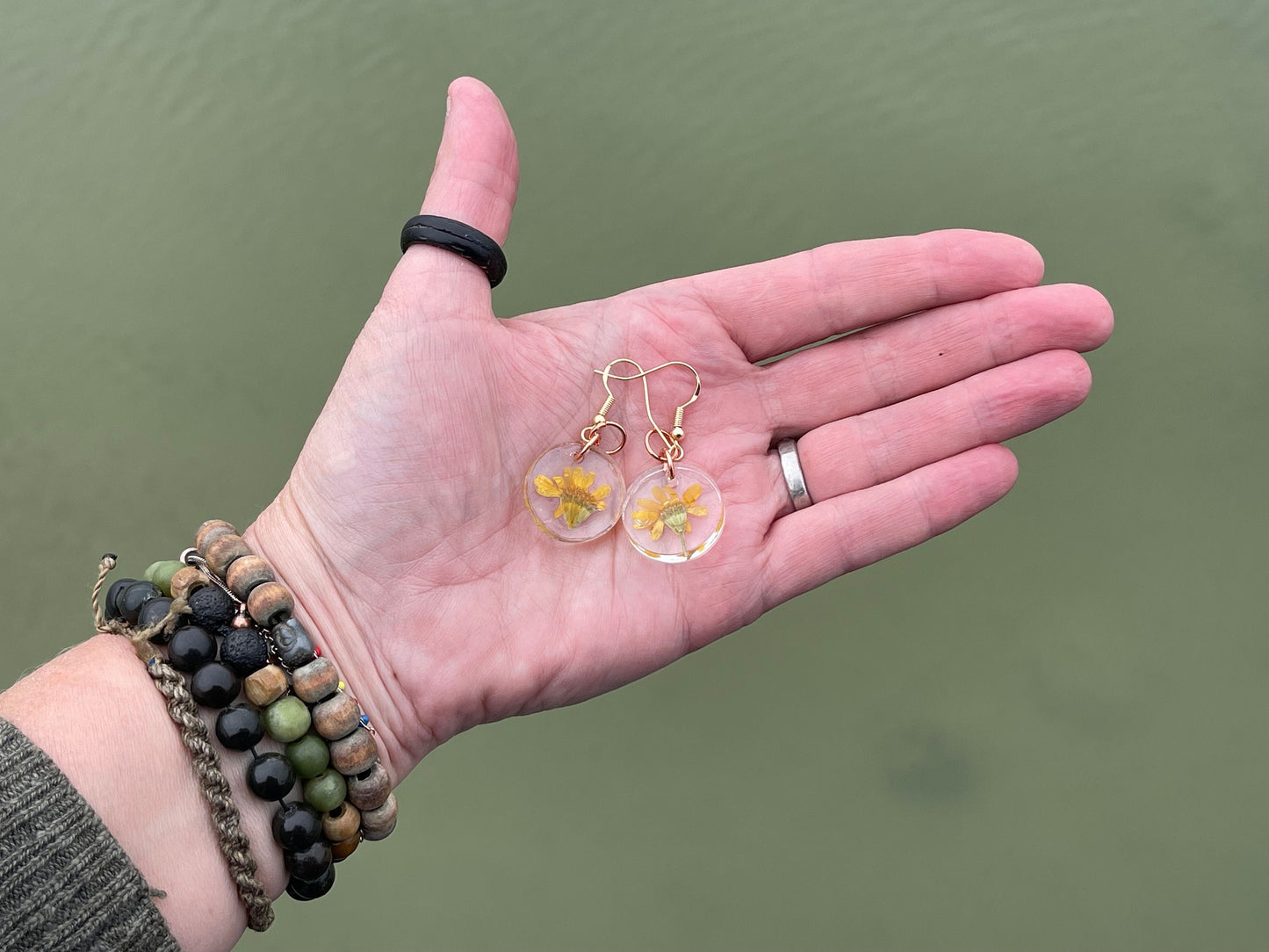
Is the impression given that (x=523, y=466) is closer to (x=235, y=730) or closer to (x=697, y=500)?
(x=697, y=500)

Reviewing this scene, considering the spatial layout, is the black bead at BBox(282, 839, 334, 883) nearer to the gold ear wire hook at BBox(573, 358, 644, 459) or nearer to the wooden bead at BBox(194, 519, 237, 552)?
the wooden bead at BBox(194, 519, 237, 552)

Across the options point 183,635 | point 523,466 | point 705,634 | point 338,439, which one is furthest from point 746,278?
point 183,635

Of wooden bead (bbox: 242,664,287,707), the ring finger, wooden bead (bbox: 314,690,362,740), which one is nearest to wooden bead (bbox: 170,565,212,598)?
wooden bead (bbox: 242,664,287,707)

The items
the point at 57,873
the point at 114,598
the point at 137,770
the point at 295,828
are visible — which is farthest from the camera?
the point at 114,598

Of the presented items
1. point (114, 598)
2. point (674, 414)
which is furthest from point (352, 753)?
point (674, 414)

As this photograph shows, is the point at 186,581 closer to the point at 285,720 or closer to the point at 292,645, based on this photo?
the point at 292,645

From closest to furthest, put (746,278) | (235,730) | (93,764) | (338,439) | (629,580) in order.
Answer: (93,764), (235,730), (338,439), (629,580), (746,278)
